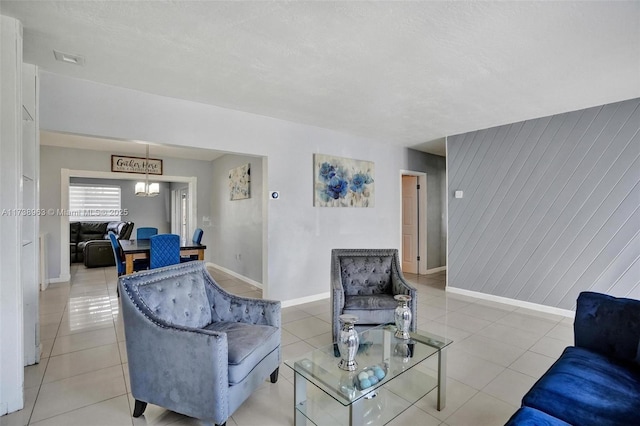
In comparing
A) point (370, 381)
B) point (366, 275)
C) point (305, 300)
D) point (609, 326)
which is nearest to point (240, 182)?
point (305, 300)

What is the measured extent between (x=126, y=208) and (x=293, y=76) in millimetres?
8035

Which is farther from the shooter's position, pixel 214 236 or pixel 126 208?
pixel 126 208

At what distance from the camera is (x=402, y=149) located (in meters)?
5.68

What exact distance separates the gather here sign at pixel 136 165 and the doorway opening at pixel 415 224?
5469 mm

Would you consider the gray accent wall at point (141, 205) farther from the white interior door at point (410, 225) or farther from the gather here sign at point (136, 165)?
the white interior door at point (410, 225)

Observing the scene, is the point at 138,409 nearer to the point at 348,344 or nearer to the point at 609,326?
the point at 348,344

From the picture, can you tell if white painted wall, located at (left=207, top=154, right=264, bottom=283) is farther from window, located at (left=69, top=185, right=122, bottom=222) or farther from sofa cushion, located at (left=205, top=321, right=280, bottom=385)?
window, located at (left=69, top=185, right=122, bottom=222)

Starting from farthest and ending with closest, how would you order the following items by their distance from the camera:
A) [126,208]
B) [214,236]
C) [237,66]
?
[126,208], [214,236], [237,66]

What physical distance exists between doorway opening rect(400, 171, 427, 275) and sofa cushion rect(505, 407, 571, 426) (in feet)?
16.3

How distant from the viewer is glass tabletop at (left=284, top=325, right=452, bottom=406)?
5.27ft

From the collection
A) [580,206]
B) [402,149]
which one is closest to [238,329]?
[580,206]

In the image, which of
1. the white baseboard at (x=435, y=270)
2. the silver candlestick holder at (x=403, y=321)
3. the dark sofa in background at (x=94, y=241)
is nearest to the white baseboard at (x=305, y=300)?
the silver candlestick holder at (x=403, y=321)

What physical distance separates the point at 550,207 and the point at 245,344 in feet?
13.3

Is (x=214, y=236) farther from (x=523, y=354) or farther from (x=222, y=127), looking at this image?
(x=523, y=354)
